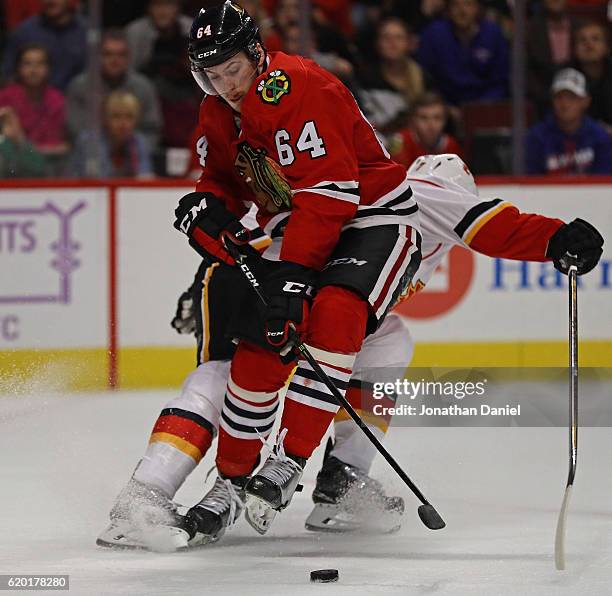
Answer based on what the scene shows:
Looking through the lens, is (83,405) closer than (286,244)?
No

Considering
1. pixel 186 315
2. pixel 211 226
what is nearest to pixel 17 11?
pixel 186 315

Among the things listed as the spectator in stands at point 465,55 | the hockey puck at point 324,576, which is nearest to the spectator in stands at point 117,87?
the spectator in stands at point 465,55

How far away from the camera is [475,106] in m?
5.89

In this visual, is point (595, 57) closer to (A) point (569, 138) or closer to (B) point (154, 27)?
(A) point (569, 138)

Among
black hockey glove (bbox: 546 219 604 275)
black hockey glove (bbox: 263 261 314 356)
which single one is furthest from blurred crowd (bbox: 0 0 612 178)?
black hockey glove (bbox: 263 261 314 356)

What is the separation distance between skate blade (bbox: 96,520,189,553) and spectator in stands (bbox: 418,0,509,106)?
335 cm

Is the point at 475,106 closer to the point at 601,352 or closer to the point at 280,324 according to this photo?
the point at 601,352

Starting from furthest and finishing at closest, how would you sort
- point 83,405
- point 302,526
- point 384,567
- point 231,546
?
1. point 83,405
2. point 302,526
3. point 231,546
4. point 384,567

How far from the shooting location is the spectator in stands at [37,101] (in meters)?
5.70

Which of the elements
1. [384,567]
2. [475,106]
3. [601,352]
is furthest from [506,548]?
[475,106]

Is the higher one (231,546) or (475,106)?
(475,106)

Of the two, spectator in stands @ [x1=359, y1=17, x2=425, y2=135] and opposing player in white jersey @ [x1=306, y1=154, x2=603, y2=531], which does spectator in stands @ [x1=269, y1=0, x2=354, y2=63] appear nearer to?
spectator in stands @ [x1=359, y1=17, x2=425, y2=135]

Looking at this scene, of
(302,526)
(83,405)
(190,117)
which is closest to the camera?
(302,526)

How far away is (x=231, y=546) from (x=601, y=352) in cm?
266
